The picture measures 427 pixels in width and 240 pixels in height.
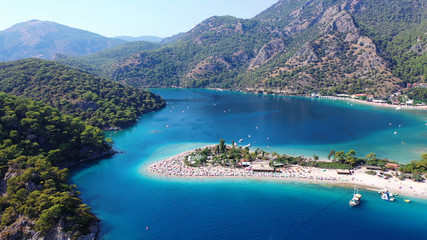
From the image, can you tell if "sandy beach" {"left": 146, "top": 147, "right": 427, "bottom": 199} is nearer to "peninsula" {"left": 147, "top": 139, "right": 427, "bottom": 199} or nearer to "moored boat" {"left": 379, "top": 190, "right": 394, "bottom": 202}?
"peninsula" {"left": 147, "top": 139, "right": 427, "bottom": 199}

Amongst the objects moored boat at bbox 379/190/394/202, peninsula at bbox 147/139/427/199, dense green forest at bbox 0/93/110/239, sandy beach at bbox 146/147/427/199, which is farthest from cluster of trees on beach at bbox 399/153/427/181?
dense green forest at bbox 0/93/110/239

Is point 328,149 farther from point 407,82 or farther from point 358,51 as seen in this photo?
point 358,51

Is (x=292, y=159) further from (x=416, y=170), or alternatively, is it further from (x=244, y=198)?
(x=416, y=170)

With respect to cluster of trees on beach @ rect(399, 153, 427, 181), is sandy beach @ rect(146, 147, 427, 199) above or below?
below

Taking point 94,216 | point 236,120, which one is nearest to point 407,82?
point 236,120

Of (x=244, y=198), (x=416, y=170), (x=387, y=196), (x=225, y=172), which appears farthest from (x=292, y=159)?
(x=416, y=170)

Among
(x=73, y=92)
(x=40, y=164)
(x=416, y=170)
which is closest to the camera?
(x=40, y=164)

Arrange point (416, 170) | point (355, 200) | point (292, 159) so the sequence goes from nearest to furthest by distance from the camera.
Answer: point (355, 200), point (416, 170), point (292, 159)
